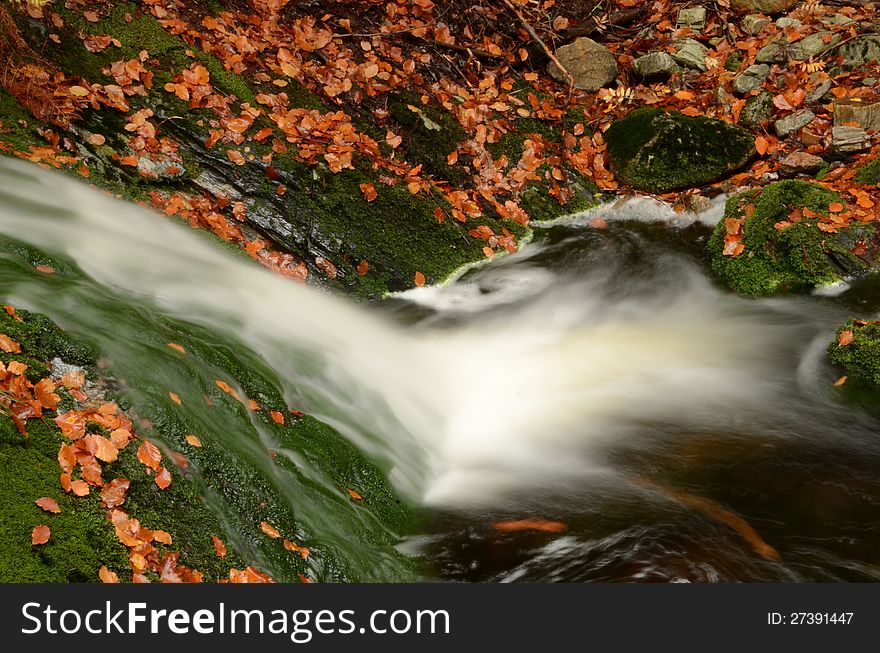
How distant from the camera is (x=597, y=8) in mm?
10484

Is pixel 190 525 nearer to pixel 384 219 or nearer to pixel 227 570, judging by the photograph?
pixel 227 570

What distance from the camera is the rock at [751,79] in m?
9.12

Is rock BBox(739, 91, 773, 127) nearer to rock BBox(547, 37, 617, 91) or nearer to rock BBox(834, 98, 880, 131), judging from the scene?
rock BBox(834, 98, 880, 131)

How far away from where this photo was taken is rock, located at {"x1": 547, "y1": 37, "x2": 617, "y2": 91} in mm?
9695

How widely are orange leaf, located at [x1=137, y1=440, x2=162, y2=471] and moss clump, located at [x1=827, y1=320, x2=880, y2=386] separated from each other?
5.22m

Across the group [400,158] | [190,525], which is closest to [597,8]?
[400,158]

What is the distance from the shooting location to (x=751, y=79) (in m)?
9.15

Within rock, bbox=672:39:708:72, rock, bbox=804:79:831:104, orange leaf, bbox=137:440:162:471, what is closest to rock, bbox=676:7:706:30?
rock, bbox=672:39:708:72

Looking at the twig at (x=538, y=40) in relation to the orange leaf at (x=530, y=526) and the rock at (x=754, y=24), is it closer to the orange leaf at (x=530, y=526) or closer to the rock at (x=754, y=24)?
the rock at (x=754, y=24)

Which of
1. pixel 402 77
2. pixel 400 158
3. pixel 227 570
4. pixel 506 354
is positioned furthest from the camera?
pixel 402 77

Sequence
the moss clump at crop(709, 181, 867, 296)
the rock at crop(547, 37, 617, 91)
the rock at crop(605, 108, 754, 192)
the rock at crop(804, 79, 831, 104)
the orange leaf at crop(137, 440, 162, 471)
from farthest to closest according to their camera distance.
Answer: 1. the rock at crop(547, 37, 617, 91)
2. the rock at crop(804, 79, 831, 104)
3. the rock at crop(605, 108, 754, 192)
4. the moss clump at crop(709, 181, 867, 296)
5. the orange leaf at crop(137, 440, 162, 471)

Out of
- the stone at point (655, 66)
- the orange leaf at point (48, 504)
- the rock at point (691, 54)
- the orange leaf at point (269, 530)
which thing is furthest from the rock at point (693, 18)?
the orange leaf at point (48, 504)

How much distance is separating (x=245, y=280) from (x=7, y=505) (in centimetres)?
328

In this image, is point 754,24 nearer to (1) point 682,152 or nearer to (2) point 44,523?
(1) point 682,152
